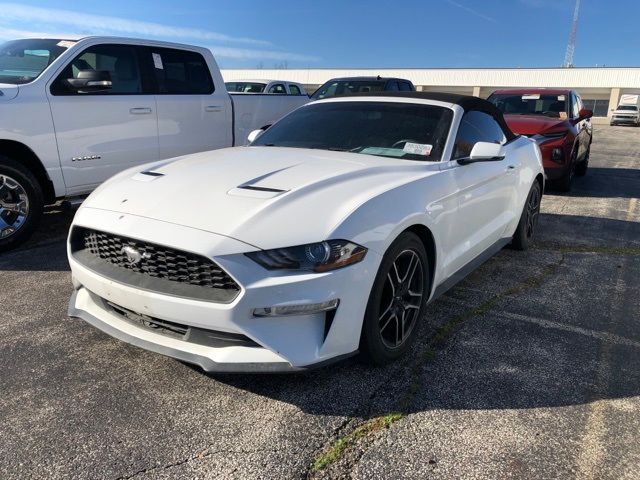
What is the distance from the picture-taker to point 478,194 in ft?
13.1

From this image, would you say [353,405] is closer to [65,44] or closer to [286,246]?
[286,246]

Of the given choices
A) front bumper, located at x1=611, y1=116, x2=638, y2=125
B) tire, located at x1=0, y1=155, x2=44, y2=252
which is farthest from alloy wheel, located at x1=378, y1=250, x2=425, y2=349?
front bumper, located at x1=611, y1=116, x2=638, y2=125

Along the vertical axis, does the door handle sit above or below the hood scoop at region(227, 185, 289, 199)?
above

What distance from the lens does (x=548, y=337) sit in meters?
3.61

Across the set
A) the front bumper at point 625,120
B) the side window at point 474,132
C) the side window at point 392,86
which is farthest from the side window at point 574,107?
the front bumper at point 625,120

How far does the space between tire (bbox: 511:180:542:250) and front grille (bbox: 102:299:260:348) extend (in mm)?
3747

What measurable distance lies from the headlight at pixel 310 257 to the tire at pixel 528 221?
132 inches

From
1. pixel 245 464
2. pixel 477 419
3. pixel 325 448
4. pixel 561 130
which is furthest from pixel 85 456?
pixel 561 130

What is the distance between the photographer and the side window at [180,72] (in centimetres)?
623

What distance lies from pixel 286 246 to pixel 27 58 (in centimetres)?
451

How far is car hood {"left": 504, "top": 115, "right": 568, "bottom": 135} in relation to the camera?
8688 millimetres

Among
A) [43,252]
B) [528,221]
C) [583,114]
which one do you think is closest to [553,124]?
[583,114]

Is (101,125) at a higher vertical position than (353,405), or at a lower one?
higher

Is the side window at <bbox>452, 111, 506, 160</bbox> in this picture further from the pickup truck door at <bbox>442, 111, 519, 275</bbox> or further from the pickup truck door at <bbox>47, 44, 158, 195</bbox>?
the pickup truck door at <bbox>47, 44, 158, 195</bbox>
